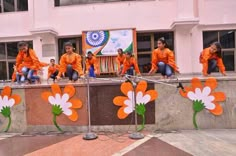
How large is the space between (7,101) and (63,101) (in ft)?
4.82

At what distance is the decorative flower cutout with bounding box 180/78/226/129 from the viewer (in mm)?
5258

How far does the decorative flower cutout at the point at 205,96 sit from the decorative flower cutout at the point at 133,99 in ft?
2.85

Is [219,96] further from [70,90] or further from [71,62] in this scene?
[71,62]

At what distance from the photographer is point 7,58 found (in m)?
14.8

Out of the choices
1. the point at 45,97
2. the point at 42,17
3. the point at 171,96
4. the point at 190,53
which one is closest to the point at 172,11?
the point at 190,53

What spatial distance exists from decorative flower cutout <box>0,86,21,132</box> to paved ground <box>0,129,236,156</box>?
2.11ft

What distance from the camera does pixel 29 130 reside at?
5688mm

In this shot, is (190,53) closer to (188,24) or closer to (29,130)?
(188,24)

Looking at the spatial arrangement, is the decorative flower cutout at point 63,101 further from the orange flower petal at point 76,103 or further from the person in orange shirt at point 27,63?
the person in orange shirt at point 27,63

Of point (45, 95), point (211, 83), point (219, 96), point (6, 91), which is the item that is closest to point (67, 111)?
point (45, 95)

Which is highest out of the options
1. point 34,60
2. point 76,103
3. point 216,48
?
point 216,48

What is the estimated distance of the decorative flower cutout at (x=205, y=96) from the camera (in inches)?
207

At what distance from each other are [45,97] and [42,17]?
929cm

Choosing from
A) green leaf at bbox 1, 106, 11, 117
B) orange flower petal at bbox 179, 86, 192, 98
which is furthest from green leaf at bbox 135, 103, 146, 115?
green leaf at bbox 1, 106, 11, 117
